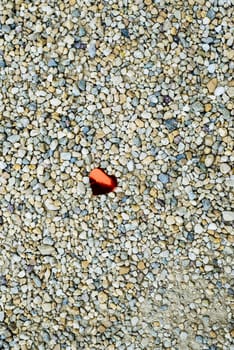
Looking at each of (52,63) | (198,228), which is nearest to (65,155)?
(52,63)

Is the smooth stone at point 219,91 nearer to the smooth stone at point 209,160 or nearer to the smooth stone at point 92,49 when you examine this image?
the smooth stone at point 209,160

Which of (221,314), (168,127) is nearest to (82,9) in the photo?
(168,127)

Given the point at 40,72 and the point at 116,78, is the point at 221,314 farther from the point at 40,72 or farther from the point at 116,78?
the point at 40,72

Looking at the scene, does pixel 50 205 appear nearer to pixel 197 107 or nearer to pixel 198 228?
pixel 198 228

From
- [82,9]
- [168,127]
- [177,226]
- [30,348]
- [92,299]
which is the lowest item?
[30,348]

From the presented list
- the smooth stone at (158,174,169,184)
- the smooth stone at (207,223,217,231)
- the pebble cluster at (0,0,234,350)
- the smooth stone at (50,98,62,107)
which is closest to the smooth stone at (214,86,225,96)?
the pebble cluster at (0,0,234,350)
